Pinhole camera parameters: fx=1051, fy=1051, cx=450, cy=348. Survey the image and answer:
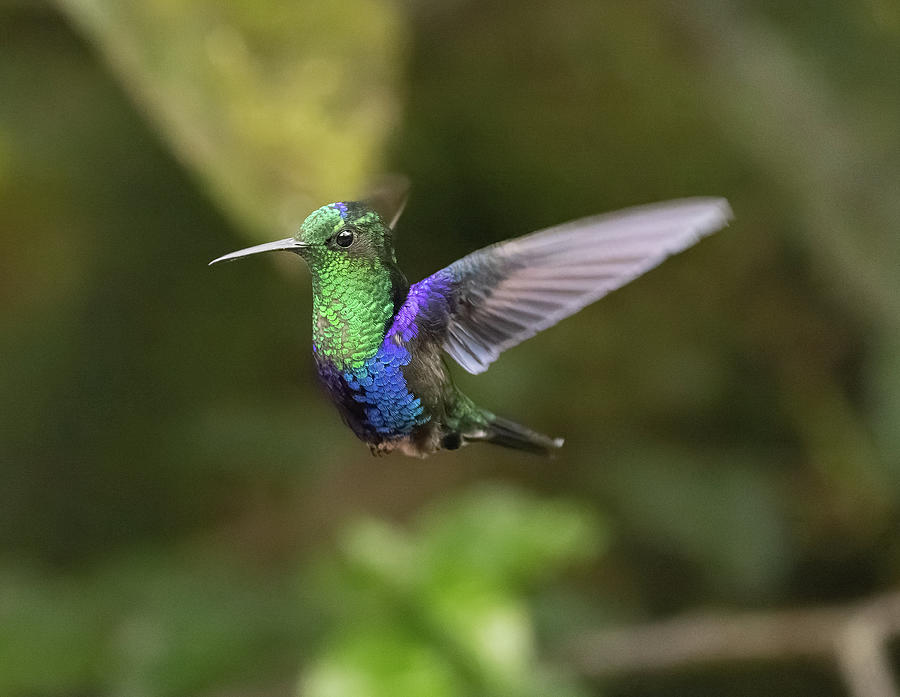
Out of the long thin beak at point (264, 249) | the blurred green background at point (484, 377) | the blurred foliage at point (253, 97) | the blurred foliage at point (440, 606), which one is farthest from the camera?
the blurred green background at point (484, 377)

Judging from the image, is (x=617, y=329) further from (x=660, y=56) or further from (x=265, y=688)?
(x=265, y=688)

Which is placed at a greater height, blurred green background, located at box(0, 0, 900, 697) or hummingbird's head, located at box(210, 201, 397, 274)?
blurred green background, located at box(0, 0, 900, 697)

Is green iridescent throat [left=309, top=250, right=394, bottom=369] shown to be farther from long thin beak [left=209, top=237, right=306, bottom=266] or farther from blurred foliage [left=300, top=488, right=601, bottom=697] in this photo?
blurred foliage [left=300, top=488, right=601, bottom=697]

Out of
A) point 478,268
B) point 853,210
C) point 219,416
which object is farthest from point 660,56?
point 478,268

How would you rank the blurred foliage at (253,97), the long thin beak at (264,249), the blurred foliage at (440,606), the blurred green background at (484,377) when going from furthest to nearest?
1. the blurred green background at (484,377)
2. the blurred foliage at (440,606)
3. the blurred foliage at (253,97)
4. the long thin beak at (264,249)

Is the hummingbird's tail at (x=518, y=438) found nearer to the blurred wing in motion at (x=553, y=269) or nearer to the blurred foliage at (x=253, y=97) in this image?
the blurred wing in motion at (x=553, y=269)

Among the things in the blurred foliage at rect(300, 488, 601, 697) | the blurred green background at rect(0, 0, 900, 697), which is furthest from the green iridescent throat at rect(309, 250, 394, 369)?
the blurred green background at rect(0, 0, 900, 697)

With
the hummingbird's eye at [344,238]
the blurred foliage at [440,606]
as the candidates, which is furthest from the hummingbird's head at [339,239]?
the blurred foliage at [440,606]
